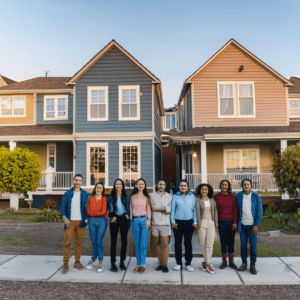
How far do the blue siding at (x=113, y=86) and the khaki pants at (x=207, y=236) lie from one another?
9.10 meters

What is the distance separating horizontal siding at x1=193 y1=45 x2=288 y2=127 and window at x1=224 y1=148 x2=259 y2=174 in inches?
55.7

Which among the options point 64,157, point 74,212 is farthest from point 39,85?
point 74,212

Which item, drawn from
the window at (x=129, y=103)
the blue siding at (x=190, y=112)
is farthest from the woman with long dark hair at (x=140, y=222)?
the blue siding at (x=190, y=112)

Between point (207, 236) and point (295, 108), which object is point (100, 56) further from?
point (207, 236)

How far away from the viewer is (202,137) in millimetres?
14117

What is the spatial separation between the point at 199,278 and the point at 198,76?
39.2 feet

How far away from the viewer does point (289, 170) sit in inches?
419

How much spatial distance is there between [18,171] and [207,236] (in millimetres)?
9776

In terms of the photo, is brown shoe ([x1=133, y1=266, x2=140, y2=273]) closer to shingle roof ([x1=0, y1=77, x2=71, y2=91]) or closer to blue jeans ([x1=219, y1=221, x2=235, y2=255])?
blue jeans ([x1=219, y1=221, x2=235, y2=255])

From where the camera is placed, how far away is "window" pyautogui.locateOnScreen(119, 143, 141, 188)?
14523 millimetres

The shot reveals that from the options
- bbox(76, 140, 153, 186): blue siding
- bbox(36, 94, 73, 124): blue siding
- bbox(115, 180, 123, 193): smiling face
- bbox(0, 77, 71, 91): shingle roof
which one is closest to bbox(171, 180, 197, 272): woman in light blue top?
bbox(115, 180, 123, 193): smiling face

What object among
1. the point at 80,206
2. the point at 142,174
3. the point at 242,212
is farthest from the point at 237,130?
the point at 80,206

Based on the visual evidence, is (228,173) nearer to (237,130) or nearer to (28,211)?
(237,130)

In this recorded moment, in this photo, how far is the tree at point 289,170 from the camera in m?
10.6
